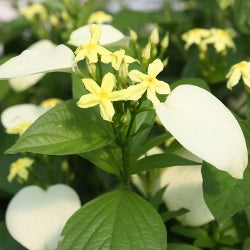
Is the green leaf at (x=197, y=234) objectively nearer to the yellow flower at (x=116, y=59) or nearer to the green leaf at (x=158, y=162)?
the green leaf at (x=158, y=162)

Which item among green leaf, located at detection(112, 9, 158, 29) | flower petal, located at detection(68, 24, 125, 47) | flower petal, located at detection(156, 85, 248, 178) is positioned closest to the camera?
flower petal, located at detection(156, 85, 248, 178)

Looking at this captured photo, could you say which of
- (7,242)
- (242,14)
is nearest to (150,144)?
(7,242)

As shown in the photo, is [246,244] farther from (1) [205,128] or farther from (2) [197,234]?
(1) [205,128]

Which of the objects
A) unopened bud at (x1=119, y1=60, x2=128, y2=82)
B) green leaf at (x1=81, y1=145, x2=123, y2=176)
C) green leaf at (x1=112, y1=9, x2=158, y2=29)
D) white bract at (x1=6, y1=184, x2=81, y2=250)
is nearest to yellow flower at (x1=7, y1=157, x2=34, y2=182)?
white bract at (x1=6, y1=184, x2=81, y2=250)

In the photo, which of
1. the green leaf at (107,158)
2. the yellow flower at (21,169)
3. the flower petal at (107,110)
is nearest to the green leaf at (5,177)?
the yellow flower at (21,169)

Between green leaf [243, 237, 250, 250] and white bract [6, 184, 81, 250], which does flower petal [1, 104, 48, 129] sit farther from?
green leaf [243, 237, 250, 250]

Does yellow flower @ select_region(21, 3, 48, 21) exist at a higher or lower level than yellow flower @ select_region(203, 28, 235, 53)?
lower
